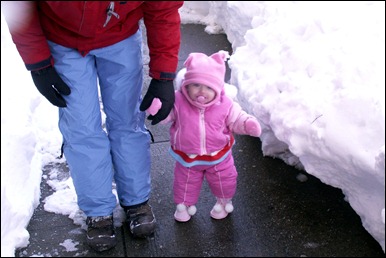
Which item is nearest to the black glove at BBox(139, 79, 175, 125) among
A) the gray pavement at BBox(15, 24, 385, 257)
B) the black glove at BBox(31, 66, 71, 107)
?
the black glove at BBox(31, 66, 71, 107)

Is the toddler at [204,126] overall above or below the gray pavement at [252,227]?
above

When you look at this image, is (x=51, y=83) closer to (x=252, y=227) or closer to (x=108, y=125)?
(x=108, y=125)

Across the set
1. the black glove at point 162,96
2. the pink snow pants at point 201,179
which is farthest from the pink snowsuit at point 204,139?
the black glove at point 162,96

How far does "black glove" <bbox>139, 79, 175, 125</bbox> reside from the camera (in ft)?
8.21

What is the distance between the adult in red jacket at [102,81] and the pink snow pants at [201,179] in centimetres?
18

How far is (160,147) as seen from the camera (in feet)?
11.9

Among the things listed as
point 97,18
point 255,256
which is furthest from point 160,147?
point 97,18

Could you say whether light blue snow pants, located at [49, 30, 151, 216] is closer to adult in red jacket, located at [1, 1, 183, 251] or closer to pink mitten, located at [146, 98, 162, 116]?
adult in red jacket, located at [1, 1, 183, 251]

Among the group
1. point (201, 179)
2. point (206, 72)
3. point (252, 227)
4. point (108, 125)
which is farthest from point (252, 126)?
point (108, 125)

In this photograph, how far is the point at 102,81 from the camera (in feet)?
8.51

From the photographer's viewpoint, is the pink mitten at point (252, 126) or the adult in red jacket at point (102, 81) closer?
the adult in red jacket at point (102, 81)

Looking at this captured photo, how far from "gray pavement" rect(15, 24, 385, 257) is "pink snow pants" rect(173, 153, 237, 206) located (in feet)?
0.52

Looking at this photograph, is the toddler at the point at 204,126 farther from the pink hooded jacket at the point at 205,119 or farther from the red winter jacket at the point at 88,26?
the red winter jacket at the point at 88,26

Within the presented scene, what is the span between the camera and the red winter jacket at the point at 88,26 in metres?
2.25
